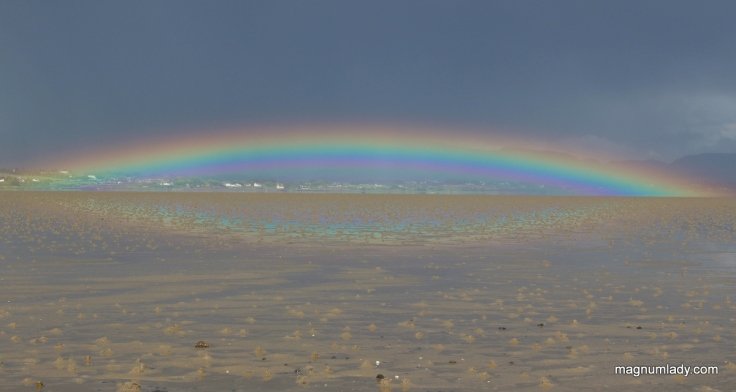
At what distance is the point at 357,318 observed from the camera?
15328mm

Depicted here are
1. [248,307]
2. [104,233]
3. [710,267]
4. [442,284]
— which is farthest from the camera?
[104,233]

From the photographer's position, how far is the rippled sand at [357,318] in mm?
10586

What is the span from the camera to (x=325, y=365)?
1122 cm

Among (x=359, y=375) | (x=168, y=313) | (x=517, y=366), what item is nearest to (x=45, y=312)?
(x=168, y=313)

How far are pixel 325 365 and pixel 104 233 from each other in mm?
32468

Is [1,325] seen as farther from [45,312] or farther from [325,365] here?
[325,365]

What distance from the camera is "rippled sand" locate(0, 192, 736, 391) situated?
10.6 m

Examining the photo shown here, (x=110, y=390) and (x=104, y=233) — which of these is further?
(x=104, y=233)

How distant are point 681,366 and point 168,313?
999cm

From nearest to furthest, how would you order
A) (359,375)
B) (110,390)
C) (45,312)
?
(110,390), (359,375), (45,312)

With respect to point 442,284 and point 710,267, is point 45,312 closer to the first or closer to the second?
point 442,284

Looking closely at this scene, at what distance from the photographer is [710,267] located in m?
25.5

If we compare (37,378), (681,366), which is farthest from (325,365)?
(681,366)

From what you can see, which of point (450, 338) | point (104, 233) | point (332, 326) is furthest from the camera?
point (104, 233)
